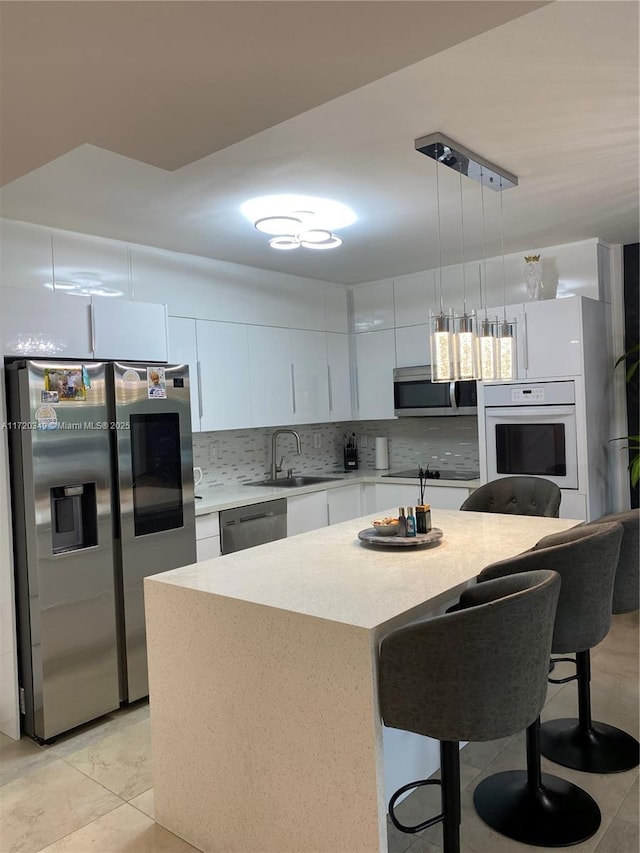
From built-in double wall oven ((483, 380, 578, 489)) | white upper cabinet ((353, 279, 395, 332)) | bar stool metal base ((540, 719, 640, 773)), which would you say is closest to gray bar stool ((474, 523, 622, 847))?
bar stool metal base ((540, 719, 640, 773))

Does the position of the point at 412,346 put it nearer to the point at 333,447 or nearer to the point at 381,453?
the point at 381,453

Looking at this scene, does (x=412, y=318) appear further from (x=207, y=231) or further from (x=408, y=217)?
(x=207, y=231)

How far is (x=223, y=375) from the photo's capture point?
14.5 feet

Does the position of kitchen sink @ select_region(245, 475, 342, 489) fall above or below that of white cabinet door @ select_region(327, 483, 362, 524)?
above

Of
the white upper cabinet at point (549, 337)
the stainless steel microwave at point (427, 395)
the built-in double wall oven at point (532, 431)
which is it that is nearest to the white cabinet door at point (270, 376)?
the stainless steel microwave at point (427, 395)

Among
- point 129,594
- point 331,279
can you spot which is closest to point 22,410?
point 129,594

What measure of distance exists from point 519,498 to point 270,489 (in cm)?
175

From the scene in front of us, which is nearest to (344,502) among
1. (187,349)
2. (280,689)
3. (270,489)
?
(270,489)

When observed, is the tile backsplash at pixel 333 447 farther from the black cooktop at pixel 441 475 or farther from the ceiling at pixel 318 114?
the ceiling at pixel 318 114

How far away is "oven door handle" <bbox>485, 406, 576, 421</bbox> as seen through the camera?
4125 millimetres

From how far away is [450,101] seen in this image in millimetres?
2217

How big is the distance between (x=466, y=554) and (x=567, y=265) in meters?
2.65

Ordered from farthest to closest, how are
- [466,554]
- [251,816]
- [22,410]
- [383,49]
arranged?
[22,410]
[466,554]
[251,816]
[383,49]

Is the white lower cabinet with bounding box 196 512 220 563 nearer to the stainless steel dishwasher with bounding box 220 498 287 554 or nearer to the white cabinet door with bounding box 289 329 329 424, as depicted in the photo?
the stainless steel dishwasher with bounding box 220 498 287 554
